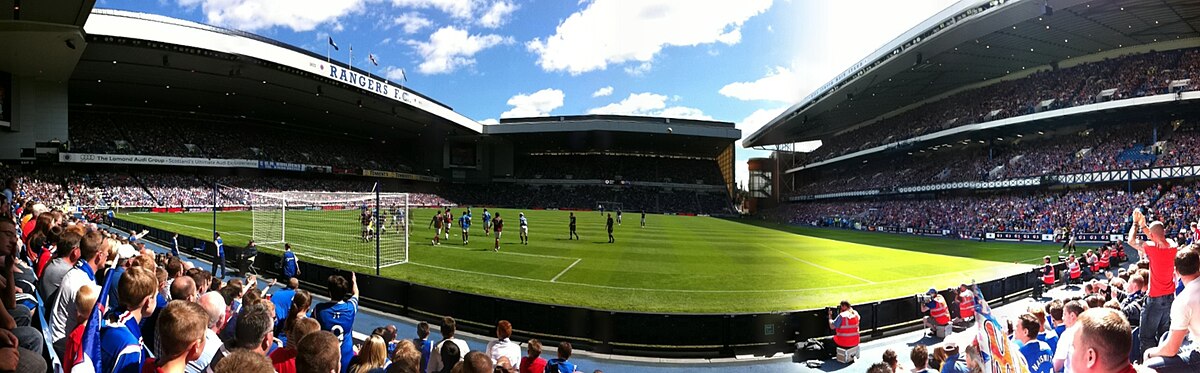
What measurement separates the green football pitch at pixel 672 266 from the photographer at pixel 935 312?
8.82 feet

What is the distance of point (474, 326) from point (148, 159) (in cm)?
5524

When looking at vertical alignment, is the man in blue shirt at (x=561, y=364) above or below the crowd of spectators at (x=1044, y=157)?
below

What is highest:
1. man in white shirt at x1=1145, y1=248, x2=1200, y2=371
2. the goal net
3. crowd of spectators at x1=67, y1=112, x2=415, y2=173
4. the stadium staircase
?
crowd of spectators at x1=67, y1=112, x2=415, y2=173

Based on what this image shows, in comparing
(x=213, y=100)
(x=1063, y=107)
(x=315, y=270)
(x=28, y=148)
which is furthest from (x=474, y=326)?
(x=213, y=100)

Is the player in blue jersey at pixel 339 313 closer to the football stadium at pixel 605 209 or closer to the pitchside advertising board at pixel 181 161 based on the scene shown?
the football stadium at pixel 605 209

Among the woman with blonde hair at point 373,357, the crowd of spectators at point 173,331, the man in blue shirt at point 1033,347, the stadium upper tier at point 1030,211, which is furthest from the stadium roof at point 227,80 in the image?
the stadium upper tier at point 1030,211

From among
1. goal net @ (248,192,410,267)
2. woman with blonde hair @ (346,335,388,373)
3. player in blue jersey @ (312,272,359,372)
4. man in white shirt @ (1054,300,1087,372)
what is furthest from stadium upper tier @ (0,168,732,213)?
man in white shirt @ (1054,300,1087,372)

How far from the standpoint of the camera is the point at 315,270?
1446cm

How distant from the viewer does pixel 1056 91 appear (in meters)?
38.7

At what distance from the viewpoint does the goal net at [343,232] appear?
18.9m

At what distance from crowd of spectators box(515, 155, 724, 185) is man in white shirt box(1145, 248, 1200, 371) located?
71.1m

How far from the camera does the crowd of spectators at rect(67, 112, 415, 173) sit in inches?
1908

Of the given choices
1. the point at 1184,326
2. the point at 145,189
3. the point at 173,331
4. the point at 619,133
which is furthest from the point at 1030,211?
the point at 145,189

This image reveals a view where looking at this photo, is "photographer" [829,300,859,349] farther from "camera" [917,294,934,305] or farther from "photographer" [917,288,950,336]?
"camera" [917,294,934,305]
